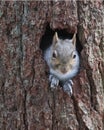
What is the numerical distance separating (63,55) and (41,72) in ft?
0.71

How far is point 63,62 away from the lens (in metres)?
3.58

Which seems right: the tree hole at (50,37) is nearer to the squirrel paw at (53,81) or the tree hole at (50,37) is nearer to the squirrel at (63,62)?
the squirrel at (63,62)

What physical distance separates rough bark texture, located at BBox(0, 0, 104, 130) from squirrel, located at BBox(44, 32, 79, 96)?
6 centimetres

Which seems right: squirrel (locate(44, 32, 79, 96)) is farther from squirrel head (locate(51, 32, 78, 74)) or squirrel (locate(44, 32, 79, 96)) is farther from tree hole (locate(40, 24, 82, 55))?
tree hole (locate(40, 24, 82, 55))

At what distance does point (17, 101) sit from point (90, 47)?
2.33ft

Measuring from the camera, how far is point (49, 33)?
408 cm

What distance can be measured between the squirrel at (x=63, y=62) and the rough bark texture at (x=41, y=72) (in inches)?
2.2

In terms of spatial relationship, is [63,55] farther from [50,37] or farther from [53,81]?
[50,37]

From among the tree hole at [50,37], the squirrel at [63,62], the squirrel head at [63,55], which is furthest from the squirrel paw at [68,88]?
the tree hole at [50,37]

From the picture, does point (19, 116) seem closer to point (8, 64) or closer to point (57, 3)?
point (8, 64)

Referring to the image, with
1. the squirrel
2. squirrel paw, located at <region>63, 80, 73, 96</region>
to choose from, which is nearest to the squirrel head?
the squirrel

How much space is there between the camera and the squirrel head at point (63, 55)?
3592 mm

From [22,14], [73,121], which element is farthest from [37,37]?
[73,121]

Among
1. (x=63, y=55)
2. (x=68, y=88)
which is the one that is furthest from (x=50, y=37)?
(x=68, y=88)
